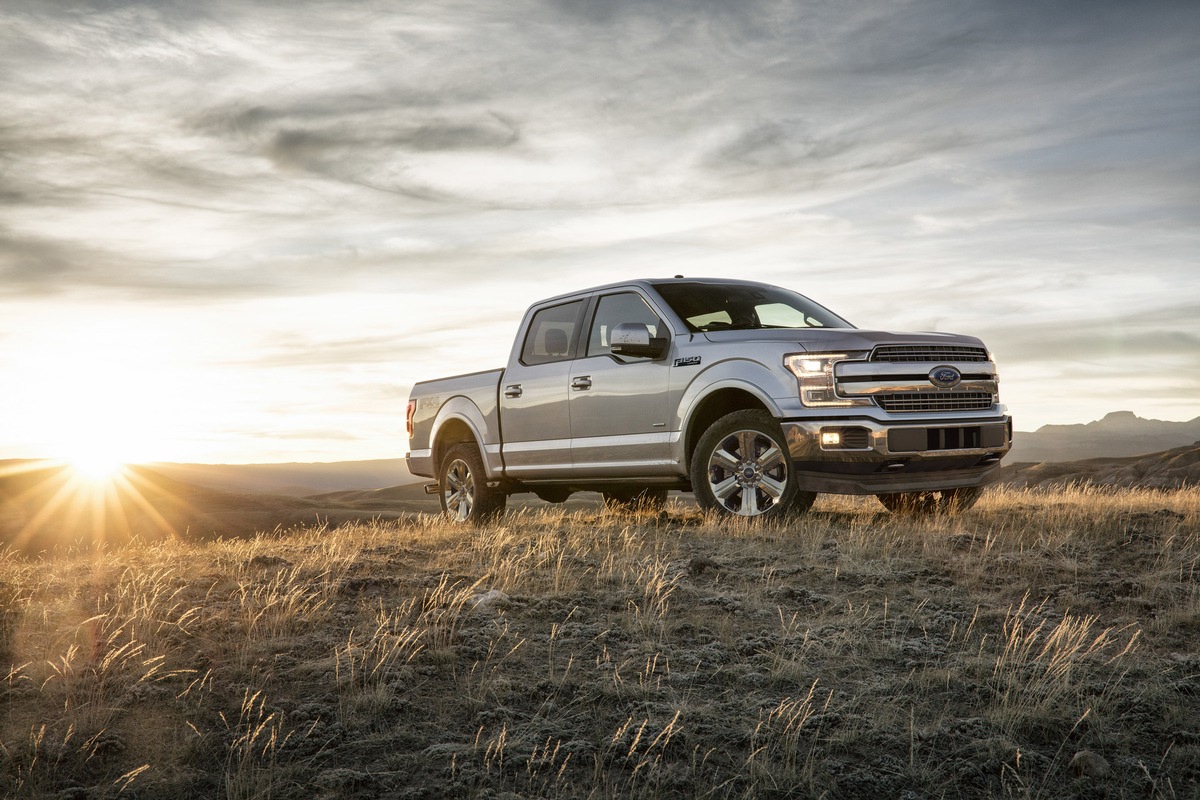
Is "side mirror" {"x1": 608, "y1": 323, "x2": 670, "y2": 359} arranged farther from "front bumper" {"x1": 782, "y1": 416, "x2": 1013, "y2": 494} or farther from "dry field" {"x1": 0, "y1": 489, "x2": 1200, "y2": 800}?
"dry field" {"x1": 0, "y1": 489, "x2": 1200, "y2": 800}

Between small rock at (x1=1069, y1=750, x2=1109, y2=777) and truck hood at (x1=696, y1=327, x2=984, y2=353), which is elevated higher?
truck hood at (x1=696, y1=327, x2=984, y2=353)

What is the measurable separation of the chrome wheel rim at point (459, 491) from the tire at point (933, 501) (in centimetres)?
447

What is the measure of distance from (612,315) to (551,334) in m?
0.89

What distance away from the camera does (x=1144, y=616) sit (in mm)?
6188

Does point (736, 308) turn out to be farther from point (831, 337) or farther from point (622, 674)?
point (622, 674)

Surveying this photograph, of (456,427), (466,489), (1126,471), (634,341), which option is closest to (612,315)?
(634,341)

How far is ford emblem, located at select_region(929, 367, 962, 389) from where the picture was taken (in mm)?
8497

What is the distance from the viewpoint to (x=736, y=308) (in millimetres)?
9664

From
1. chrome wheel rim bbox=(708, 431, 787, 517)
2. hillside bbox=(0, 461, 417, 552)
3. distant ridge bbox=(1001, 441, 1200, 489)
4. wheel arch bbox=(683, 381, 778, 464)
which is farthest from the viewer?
hillside bbox=(0, 461, 417, 552)

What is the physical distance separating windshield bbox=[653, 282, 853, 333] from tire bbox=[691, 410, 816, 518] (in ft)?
3.34

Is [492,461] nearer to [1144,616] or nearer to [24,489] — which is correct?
[1144,616]

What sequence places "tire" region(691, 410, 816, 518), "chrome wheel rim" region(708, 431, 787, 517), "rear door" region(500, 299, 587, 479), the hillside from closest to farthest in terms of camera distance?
"tire" region(691, 410, 816, 518)
"chrome wheel rim" region(708, 431, 787, 517)
"rear door" region(500, 299, 587, 479)
the hillside

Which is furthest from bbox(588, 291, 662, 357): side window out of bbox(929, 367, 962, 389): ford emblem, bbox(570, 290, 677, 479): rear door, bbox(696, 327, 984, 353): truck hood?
bbox(929, 367, 962, 389): ford emblem

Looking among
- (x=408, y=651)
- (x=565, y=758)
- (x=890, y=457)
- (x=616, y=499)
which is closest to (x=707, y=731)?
(x=565, y=758)
